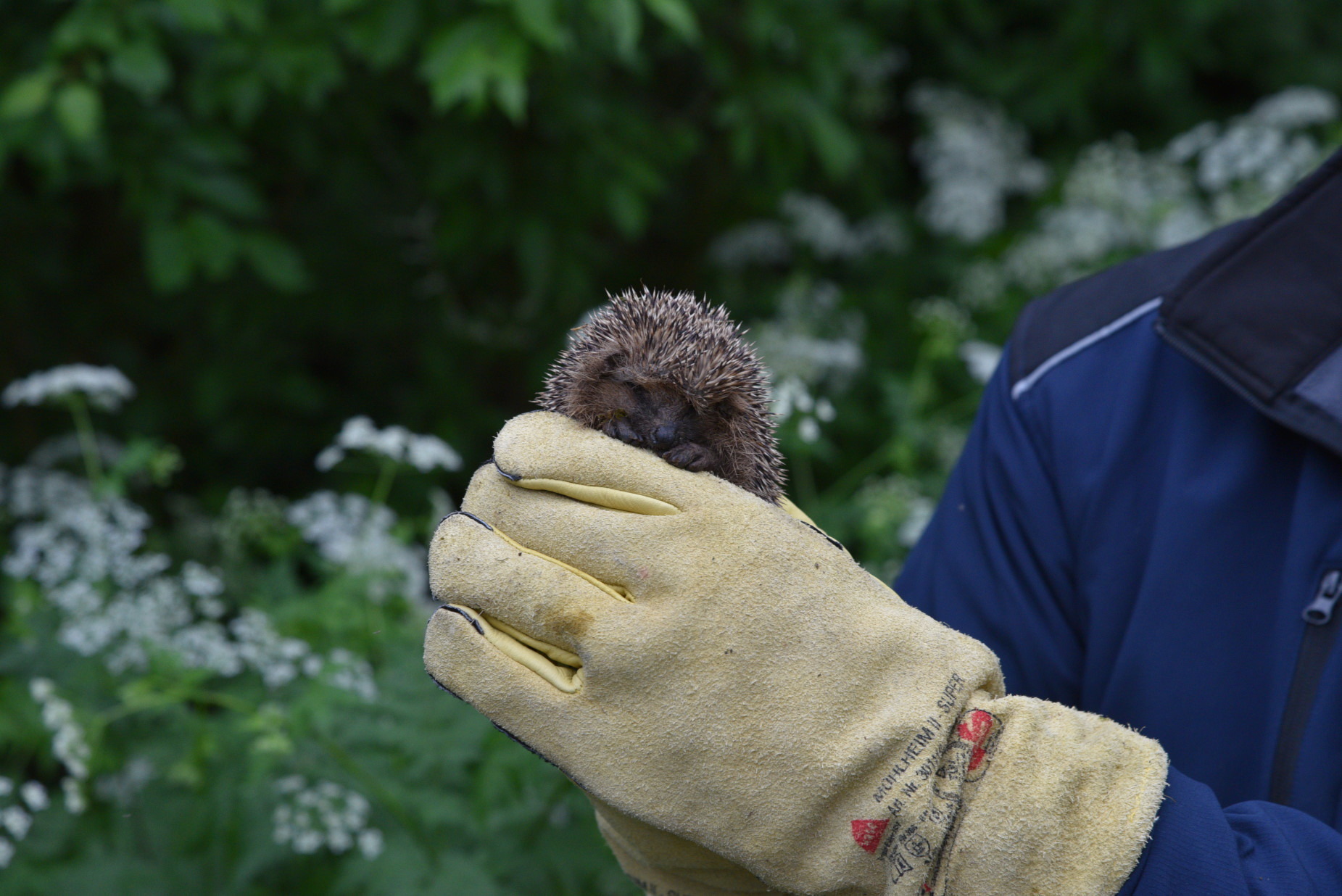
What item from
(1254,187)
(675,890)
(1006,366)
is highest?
(1254,187)

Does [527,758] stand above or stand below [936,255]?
below

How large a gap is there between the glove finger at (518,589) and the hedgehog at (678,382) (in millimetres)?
454

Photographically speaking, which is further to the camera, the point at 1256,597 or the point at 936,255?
the point at 936,255

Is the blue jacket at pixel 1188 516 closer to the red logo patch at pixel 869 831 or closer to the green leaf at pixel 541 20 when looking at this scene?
the red logo patch at pixel 869 831

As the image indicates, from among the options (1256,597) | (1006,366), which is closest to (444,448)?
(1006,366)

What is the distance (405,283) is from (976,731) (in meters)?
3.88

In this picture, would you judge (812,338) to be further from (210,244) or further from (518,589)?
(518,589)

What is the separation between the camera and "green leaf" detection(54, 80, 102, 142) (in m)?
2.81

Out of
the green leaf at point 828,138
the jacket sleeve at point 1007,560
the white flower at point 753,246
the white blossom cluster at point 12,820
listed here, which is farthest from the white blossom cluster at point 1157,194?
the white blossom cluster at point 12,820

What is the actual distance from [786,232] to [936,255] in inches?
26.7

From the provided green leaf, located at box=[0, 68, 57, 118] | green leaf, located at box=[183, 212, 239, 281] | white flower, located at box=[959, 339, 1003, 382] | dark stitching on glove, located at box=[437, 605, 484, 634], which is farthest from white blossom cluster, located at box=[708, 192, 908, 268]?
dark stitching on glove, located at box=[437, 605, 484, 634]

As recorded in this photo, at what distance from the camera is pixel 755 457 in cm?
201

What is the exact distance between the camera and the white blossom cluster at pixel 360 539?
302 cm

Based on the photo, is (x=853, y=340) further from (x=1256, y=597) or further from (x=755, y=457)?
(x=1256, y=597)
